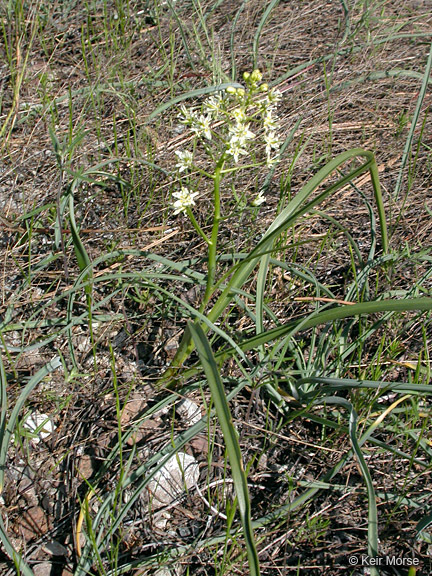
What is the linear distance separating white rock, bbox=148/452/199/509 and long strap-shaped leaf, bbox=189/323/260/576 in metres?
0.50

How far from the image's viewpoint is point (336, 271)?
228 cm

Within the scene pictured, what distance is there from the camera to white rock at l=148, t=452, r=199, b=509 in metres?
1.62

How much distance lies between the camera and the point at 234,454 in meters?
1.14

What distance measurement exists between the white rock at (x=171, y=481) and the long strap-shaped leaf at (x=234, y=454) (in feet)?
1.65

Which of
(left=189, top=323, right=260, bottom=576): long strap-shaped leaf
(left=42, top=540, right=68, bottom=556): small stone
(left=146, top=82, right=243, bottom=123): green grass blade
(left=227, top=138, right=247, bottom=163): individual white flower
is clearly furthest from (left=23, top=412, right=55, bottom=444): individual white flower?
(left=146, top=82, right=243, bottom=123): green grass blade

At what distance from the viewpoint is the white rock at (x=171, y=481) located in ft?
5.33

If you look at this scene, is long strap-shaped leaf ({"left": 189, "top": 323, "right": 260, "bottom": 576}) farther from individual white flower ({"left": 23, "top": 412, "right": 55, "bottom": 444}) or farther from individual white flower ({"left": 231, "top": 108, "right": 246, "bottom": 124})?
individual white flower ({"left": 23, "top": 412, "right": 55, "bottom": 444})

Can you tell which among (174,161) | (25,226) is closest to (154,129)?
(174,161)

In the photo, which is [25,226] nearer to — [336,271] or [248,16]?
[336,271]

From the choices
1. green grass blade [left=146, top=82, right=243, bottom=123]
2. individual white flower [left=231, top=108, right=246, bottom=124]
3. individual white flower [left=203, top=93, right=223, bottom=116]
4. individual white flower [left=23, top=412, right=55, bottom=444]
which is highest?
individual white flower [left=203, top=93, right=223, bottom=116]

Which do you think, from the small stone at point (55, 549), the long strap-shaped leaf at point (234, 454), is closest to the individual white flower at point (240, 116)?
the long strap-shaped leaf at point (234, 454)

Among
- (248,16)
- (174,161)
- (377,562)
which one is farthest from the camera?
(248,16)

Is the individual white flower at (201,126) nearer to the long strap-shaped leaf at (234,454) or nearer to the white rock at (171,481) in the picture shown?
the long strap-shaped leaf at (234,454)

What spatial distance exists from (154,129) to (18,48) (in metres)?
1.02
